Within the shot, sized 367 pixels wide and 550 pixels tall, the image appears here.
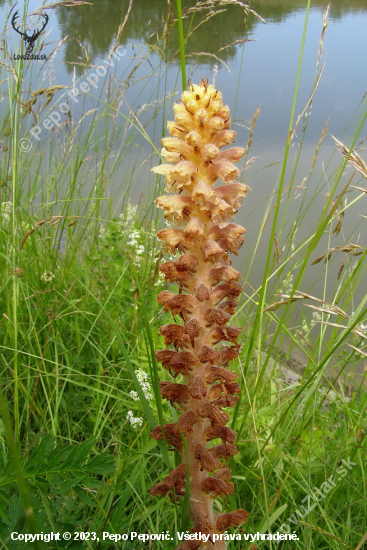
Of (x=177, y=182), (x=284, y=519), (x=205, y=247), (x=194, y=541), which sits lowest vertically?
(x=284, y=519)

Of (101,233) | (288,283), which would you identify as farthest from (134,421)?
(101,233)

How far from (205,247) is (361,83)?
7640mm

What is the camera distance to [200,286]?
1249mm

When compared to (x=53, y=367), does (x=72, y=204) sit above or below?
above

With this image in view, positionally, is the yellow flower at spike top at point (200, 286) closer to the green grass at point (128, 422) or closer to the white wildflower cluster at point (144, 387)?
the green grass at point (128, 422)

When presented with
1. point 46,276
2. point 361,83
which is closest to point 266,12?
point 361,83

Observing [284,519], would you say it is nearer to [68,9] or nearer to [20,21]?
[20,21]

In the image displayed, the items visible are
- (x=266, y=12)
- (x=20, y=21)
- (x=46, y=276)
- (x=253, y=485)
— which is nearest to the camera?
(x=253, y=485)

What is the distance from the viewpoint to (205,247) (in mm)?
1230

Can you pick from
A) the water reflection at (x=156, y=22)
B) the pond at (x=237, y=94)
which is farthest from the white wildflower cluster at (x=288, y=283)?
the water reflection at (x=156, y=22)

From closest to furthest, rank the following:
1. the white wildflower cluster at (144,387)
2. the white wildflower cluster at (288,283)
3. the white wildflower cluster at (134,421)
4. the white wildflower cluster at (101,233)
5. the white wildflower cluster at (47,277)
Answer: the white wildflower cluster at (134,421)
the white wildflower cluster at (144,387)
the white wildflower cluster at (47,277)
the white wildflower cluster at (288,283)
the white wildflower cluster at (101,233)

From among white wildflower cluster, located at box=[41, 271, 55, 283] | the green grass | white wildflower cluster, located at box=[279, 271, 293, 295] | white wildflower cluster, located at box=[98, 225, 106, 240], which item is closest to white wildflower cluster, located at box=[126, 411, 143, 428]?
the green grass

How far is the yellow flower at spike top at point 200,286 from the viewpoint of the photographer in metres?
1.24

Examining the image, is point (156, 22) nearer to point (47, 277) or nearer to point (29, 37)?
point (29, 37)
